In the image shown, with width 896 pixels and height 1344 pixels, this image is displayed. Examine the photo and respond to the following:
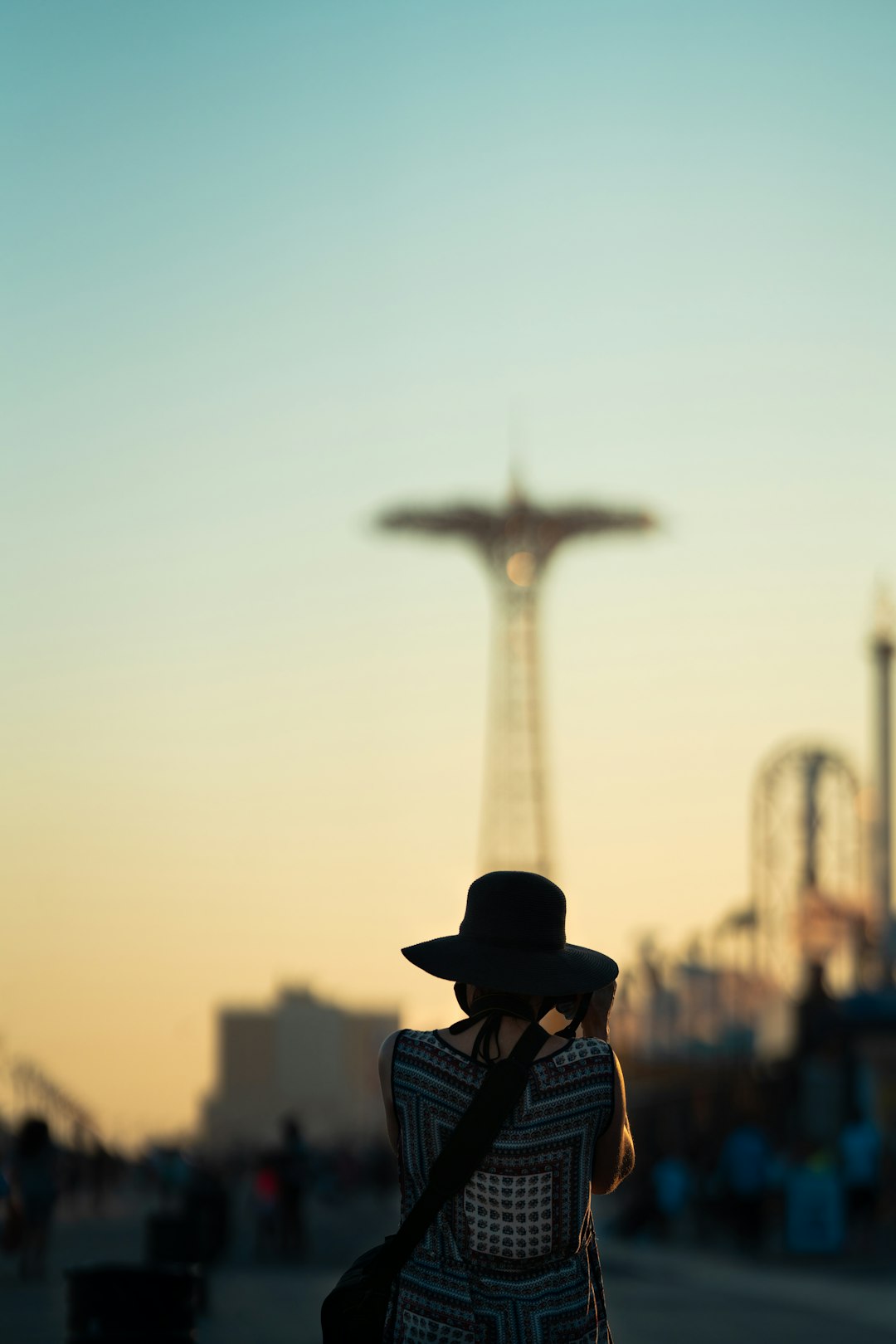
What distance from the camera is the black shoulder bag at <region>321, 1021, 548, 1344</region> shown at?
4367mm

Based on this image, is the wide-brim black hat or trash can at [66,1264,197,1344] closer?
the wide-brim black hat

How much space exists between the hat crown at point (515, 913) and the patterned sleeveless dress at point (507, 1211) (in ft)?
0.78

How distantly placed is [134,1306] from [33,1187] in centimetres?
1195

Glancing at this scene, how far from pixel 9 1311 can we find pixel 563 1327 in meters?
12.4

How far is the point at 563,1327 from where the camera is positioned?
172 inches

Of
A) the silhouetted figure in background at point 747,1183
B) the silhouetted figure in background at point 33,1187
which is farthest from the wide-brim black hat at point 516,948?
the silhouetted figure in background at point 747,1183

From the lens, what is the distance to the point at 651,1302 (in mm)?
17297

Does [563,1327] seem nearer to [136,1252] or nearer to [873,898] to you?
[136,1252]

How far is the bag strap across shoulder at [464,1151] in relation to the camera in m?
4.37

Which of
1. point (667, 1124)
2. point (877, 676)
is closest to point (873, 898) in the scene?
point (877, 676)

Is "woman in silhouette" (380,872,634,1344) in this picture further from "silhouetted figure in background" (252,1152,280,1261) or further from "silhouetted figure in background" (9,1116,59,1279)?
"silhouetted figure in background" (252,1152,280,1261)

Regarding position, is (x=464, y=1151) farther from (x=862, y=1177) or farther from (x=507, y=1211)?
(x=862, y=1177)

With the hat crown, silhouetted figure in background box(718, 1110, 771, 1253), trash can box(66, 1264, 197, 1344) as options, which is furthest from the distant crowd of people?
the hat crown

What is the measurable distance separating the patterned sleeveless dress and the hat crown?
239 mm
